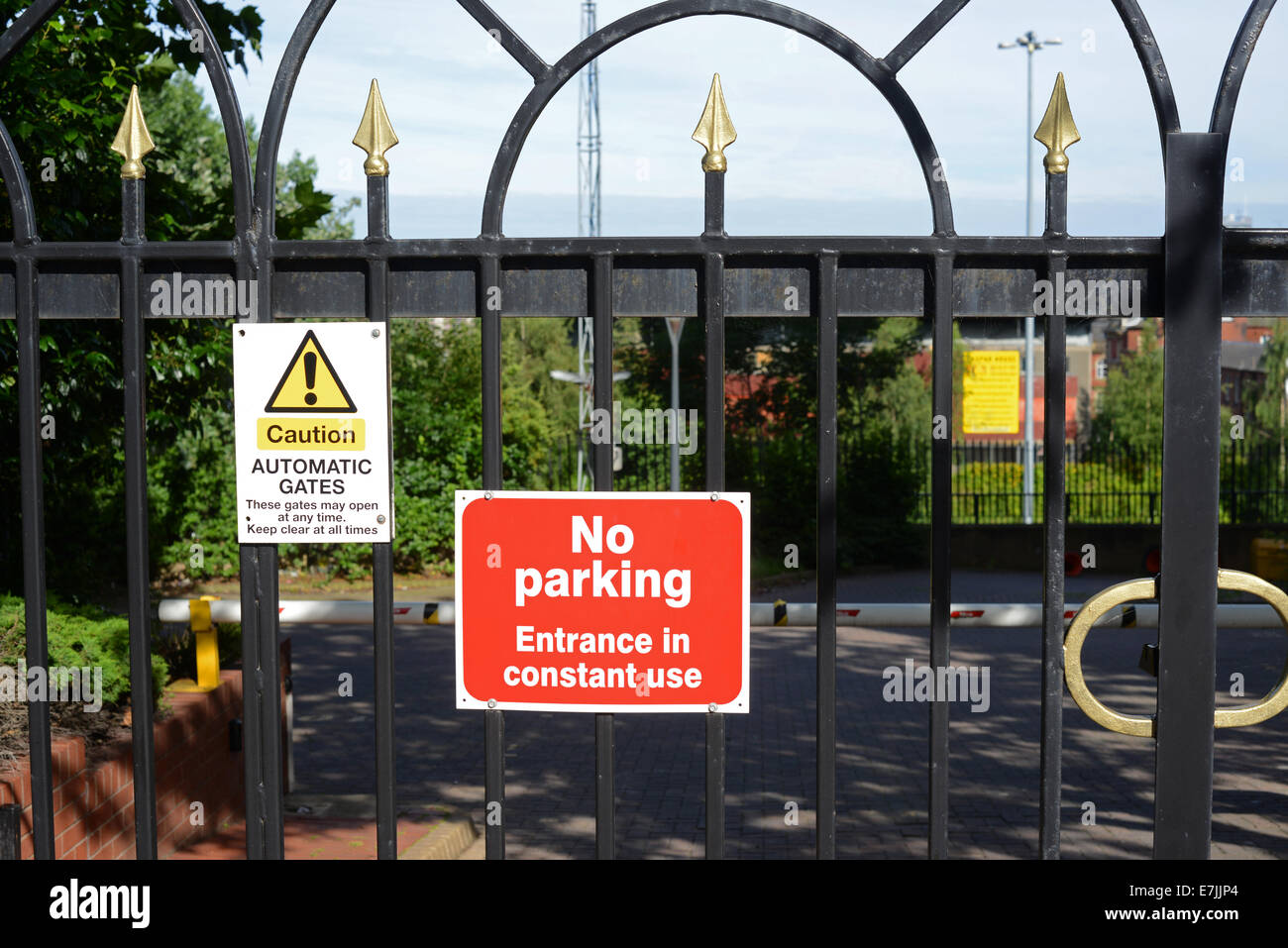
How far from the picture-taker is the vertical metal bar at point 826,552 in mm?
2633

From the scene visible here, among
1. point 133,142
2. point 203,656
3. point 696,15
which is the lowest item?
point 203,656

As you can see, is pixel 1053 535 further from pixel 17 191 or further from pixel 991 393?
pixel 991 393

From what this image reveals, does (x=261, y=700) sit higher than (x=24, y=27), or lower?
lower

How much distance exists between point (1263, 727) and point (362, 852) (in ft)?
24.2

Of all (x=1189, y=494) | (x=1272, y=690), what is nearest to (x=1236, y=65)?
(x=1189, y=494)

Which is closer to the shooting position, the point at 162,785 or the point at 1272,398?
the point at 162,785

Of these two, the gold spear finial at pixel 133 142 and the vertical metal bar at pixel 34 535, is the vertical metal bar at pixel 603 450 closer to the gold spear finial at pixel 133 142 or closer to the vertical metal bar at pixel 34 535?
the gold spear finial at pixel 133 142

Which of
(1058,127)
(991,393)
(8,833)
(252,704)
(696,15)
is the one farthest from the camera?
(991,393)

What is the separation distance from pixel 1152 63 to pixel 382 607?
2204 millimetres

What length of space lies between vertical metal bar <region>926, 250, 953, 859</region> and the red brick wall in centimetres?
281

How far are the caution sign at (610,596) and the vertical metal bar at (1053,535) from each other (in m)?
0.71

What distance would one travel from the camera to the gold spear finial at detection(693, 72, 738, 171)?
2568mm

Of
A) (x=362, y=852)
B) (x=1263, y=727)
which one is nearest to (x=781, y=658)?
(x=1263, y=727)

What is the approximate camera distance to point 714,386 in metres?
2.59
